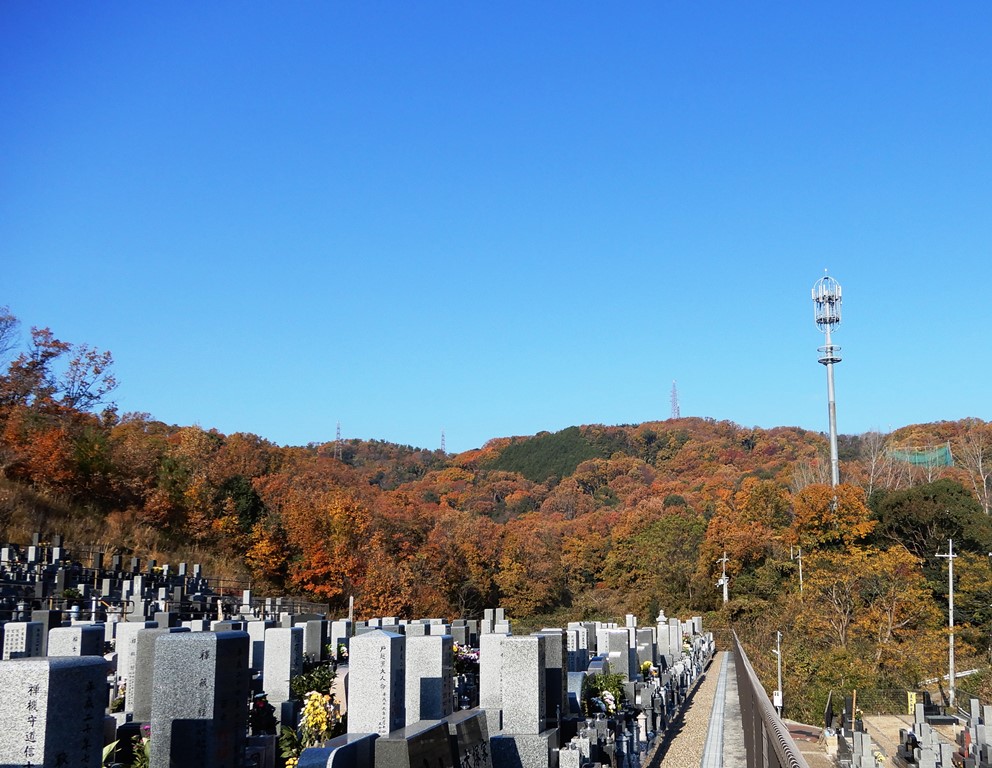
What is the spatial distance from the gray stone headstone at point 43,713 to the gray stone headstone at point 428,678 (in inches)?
184

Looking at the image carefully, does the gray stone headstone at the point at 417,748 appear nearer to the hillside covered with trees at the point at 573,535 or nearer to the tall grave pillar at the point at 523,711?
the tall grave pillar at the point at 523,711

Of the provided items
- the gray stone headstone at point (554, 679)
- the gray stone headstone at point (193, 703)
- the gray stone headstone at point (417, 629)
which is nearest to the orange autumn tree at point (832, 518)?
the gray stone headstone at point (417, 629)

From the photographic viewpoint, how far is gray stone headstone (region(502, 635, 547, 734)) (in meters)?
Answer: 9.74

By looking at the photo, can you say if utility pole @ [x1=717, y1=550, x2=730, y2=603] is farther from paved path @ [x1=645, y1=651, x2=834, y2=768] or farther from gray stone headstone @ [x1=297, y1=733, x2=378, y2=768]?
gray stone headstone @ [x1=297, y1=733, x2=378, y2=768]

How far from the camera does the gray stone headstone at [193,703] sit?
612 cm

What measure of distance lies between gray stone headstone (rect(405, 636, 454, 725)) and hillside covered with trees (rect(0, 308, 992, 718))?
832 inches

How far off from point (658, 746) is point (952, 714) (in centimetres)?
1604

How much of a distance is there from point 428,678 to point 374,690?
169 cm

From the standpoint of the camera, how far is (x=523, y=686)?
9852mm

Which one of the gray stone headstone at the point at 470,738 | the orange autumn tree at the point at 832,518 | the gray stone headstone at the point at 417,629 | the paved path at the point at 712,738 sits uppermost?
the orange autumn tree at the point at 832,518

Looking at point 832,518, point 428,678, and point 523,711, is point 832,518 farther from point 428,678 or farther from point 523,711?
point 428,678

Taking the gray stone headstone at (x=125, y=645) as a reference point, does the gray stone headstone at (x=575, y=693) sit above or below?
below

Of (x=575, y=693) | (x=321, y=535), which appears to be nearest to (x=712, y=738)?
(x=575, y=693)

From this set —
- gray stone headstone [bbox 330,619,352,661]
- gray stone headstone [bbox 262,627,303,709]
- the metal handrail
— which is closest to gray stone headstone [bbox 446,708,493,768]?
the metal handrail
